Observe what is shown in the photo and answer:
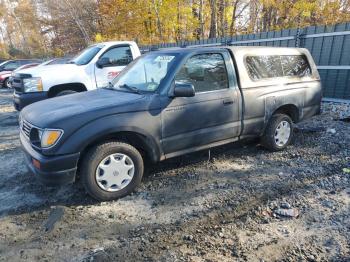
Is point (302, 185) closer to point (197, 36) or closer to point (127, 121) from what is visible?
point (127, 121)

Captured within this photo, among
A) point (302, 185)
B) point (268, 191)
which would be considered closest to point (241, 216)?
point (268, 191)

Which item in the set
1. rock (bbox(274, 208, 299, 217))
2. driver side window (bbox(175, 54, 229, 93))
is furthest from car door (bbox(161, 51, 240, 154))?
rock (bbox(274, 208, 299, 217))

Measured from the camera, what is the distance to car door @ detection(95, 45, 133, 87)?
732 cm

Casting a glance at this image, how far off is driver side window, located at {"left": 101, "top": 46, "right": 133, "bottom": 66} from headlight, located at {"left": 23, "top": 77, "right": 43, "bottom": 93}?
5.54ft

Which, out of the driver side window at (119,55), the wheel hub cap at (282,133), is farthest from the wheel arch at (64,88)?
the wheel hub cap at (282,133)

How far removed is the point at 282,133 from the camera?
503 cm

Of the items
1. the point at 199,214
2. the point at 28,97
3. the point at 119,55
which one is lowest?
the point at 199,214

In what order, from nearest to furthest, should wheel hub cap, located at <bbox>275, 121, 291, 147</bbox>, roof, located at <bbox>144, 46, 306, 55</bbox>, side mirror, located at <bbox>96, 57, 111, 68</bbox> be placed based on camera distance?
1. roof, located at <bbox>144, 46, 306, 55</bbox>
2. wheel hub cap, located at <bbox>275, 121, 291, 147</bbox>
3. side mirror, located at <bbox>96, 57, 111, 68</bbox>

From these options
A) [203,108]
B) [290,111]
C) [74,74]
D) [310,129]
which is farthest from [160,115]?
[74,74]

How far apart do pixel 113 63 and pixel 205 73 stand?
160 inches

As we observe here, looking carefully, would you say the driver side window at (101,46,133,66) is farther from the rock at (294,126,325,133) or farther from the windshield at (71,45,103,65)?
the rock at (294,126,325,133)

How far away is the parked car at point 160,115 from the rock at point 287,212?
136cm

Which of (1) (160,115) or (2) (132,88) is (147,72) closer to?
(2) (132,88)

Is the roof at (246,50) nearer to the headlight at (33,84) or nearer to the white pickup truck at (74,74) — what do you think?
the white pickup truck at (74,74)
